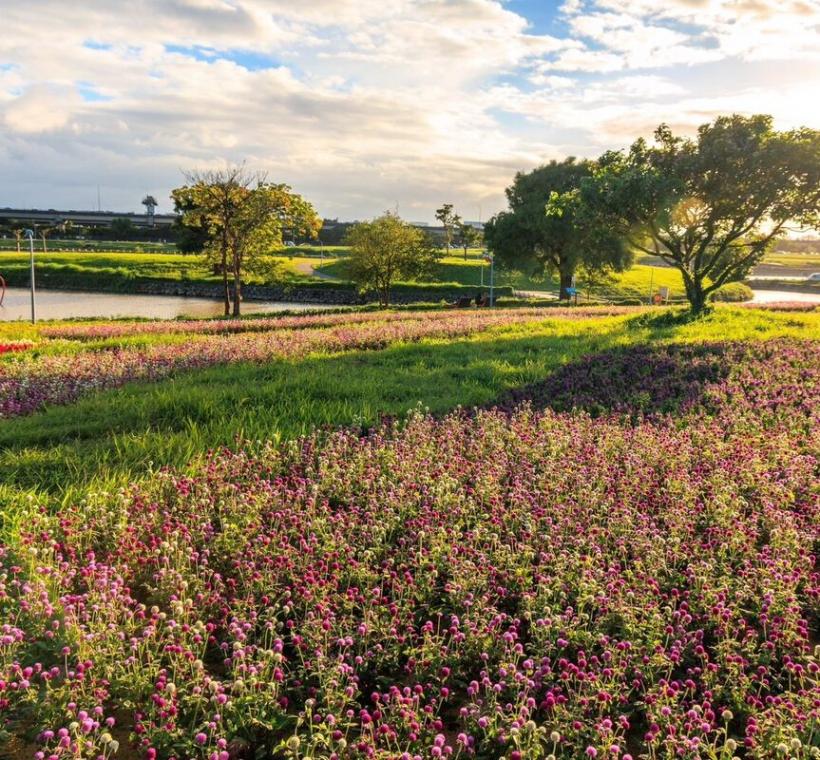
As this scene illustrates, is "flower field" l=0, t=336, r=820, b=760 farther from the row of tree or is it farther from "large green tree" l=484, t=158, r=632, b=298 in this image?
"large green tree" l=484, t=158, r=632, b=298

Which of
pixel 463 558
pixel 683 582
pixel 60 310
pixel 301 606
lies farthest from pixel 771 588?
pixel 60 310

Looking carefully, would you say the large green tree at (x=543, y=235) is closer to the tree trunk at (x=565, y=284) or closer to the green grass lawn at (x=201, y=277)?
the tree trunk at (x=565, y=284)

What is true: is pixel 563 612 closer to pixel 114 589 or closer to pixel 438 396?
pixel 114 589

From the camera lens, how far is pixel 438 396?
450 inches

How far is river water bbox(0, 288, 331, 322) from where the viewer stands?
5278cm

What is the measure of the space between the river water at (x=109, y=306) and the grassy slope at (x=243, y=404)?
3665 cm

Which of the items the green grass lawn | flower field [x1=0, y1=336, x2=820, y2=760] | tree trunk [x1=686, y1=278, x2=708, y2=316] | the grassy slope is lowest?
flower field [x1=0, y1=336, x2=820, y2=760]

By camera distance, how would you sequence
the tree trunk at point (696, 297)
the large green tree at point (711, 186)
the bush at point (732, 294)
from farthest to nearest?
the bush at point (732, 294), the tree trunk at point (696, 297), the large green tree at point (711, 186)

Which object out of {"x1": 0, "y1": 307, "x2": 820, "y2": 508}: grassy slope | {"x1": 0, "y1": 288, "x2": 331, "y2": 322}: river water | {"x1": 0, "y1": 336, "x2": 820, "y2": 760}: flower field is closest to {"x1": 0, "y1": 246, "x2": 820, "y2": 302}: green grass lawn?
{"x1": 0, "y1": 288, "x2": 331, "y2": 322}: river water

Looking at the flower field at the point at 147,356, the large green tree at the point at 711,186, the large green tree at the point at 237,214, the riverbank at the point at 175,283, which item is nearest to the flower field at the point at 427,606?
the flower field at the point at 147,356

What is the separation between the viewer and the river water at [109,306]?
52781mm

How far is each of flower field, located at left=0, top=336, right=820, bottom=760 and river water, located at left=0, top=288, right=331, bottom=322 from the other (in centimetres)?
4448

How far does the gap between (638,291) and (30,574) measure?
8176 cm

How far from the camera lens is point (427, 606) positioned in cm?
459
